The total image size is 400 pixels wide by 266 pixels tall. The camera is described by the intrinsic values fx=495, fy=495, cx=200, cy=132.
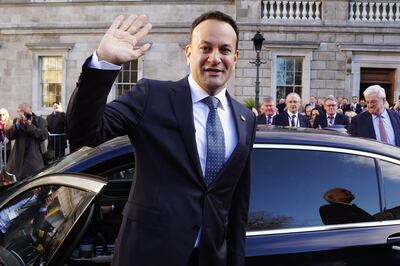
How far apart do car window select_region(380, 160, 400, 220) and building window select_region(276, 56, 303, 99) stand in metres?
15.6

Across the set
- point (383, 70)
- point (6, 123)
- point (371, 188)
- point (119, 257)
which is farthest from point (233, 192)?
point (383, 70)

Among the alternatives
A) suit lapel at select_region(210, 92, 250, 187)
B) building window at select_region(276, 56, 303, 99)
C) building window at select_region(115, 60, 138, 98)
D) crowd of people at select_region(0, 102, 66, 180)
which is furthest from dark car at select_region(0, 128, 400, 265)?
building window at select_region(115, 60, 138, 98)

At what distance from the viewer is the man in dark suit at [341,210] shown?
2.81 m

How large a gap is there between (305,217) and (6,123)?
8290mm

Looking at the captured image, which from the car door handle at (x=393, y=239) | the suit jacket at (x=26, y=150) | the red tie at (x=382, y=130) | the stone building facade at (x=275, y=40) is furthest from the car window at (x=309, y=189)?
the stone building facade at (x=275, y=40)

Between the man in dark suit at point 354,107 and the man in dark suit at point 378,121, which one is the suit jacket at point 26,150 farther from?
the man in dark suit at point 354,107

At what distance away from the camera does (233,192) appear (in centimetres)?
212

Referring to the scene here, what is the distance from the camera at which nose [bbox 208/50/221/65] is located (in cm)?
194

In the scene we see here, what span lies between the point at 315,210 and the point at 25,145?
702cm

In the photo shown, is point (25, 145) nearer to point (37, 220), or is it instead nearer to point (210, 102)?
point (37, 220)

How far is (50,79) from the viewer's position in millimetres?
19875

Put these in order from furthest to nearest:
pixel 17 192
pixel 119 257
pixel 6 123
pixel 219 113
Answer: pixel 6 123, pixel 17 192, pixel 219 113, pixel 119 257

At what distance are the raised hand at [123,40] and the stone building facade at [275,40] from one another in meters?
16.6

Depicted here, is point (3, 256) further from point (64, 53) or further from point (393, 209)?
point (64, 53)
